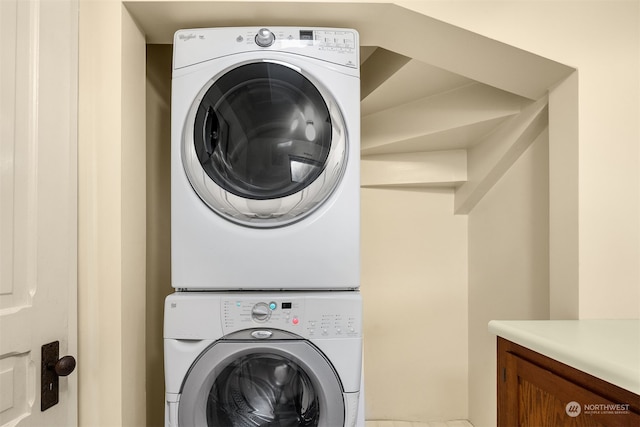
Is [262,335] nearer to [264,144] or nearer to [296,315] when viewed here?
[296,315]

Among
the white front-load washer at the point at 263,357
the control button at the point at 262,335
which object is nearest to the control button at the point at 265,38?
the white front-load washer at the point at 263,357

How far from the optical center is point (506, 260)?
2.35 metres

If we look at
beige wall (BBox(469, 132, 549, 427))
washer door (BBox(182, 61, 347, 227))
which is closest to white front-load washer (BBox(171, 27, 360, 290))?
washer door (BBox(182, 61, 347, 227))

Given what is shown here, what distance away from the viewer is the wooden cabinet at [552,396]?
861mm

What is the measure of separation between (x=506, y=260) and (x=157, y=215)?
1669mm

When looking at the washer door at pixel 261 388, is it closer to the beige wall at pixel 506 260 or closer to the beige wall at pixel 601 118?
the beige wall at pixel 601 118

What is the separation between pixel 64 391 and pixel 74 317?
0.21m

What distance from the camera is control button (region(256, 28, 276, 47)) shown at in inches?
63.4

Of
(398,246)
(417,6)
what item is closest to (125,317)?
(417,6)

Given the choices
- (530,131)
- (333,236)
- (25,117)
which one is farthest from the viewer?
(530,131)

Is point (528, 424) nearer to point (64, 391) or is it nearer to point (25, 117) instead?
point (64, 391)

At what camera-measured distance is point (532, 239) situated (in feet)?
6.99

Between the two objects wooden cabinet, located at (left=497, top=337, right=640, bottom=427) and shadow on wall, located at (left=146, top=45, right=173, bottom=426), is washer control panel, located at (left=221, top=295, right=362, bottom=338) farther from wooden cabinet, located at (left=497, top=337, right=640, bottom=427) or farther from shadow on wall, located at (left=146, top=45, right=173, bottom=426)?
shadow on wall, located at (left=146, top=45, right=173, bottom=426)
